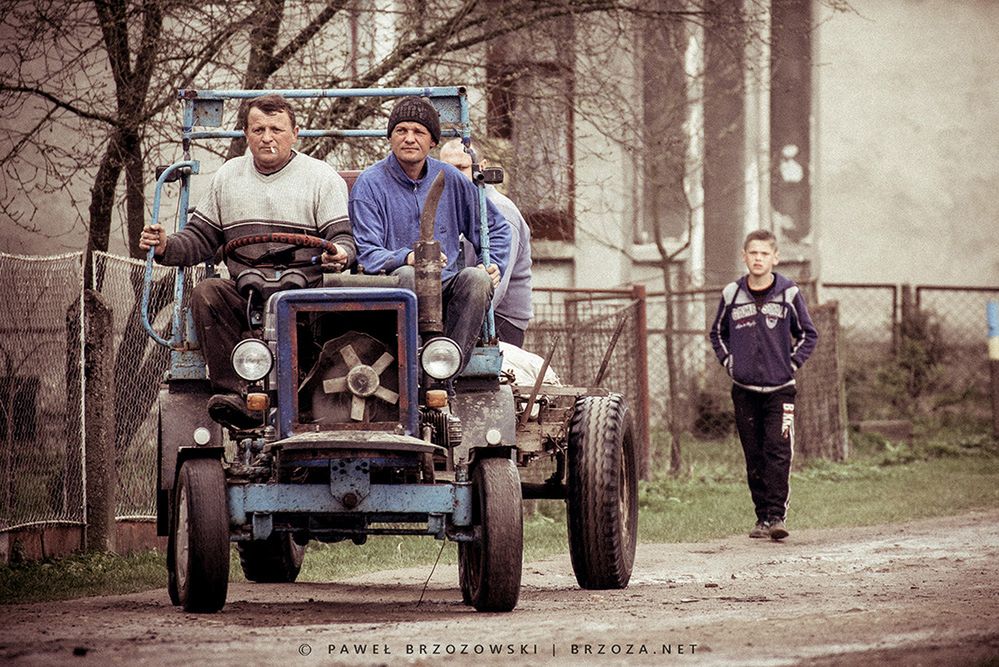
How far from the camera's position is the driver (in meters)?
7.95

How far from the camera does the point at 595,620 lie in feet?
23.2

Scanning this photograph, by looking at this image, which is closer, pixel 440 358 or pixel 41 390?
pixel 440 358

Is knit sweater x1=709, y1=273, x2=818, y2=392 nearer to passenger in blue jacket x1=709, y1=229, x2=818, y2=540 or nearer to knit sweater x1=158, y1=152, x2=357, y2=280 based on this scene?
passenger in blue jacket x1=709, y1=229, x2=818, y2=540

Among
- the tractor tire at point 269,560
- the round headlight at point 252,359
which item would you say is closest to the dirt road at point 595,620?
the tractor tire at point 269,560

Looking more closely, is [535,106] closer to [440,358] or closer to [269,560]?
[269,560]

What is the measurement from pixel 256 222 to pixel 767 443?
4846mm

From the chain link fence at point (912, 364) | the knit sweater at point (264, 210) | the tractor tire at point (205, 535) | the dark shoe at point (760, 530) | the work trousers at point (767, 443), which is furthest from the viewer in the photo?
the chain link fence at point (912, 364)

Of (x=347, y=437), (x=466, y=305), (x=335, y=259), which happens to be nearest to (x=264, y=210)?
(x=335, y=259)

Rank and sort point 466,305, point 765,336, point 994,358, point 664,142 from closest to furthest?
1. point 466,305
2. point 765,336
3. point 664,142
4. point 994,358

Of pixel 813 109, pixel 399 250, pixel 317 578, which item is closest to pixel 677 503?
pixel 317 578

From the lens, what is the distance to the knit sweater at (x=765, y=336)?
12.0 metres

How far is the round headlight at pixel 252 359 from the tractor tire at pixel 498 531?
3.25 ft

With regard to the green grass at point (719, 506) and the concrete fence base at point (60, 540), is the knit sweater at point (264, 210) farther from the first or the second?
the concrete fence base at point (60, 540)

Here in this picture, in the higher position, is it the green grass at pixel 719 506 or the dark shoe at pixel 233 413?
the dark shoe at pixel 233 413
